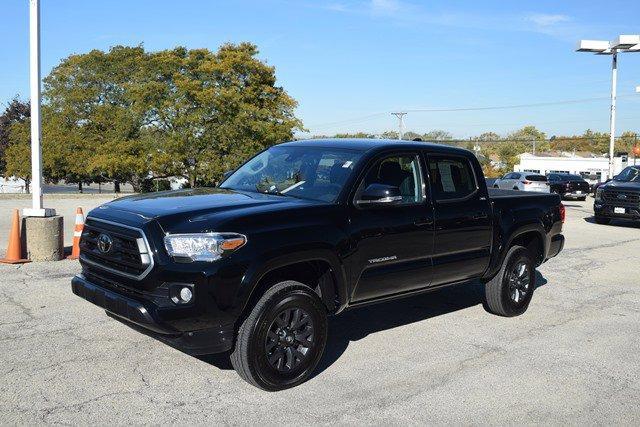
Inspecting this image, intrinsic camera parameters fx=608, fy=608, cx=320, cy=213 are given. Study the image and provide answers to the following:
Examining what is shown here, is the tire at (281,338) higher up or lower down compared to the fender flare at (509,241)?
lower down

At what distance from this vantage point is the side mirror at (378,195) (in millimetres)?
4863

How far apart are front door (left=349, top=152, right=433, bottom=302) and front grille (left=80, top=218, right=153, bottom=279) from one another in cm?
165

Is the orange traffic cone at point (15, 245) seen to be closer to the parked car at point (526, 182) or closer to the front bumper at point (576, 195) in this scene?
the parked car at point (526, 182)

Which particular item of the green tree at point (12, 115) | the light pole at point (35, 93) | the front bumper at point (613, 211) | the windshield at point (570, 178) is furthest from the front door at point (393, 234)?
the green tree at point (12, 115)

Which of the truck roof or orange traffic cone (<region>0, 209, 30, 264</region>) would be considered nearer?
the truck roof

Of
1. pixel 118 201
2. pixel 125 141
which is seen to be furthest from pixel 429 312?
pixel 125 141

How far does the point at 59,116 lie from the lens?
47969mm

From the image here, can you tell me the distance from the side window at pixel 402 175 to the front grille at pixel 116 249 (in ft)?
6.69

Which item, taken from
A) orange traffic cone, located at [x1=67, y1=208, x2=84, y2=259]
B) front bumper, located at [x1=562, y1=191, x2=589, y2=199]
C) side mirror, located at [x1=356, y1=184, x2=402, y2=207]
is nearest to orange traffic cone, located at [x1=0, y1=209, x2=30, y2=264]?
orange traffic cone, located at [x1=67, y1=208, x2=84, y2=259]

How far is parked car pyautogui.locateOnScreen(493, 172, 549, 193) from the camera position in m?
31.0

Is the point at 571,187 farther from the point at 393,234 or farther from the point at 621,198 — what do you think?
the point at 393,234

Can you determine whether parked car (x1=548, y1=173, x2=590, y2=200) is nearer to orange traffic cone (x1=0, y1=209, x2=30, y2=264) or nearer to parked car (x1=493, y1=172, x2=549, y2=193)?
parked car (x1=493, y1=172, x2=549, y2=193)

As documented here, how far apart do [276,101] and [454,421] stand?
40613 millimetres

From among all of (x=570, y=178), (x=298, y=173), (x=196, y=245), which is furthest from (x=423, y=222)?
(x=570, y=178)
